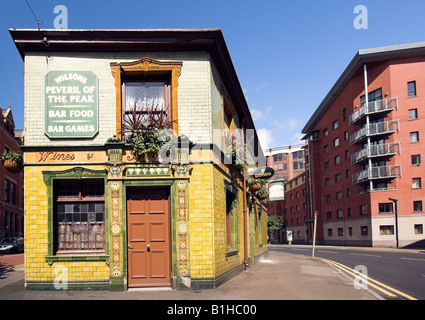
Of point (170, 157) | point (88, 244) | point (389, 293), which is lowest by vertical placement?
point (389, 293)

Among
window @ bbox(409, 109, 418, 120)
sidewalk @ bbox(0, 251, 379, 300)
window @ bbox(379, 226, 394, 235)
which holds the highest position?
window @ bbox(409, 109, 418, 120)

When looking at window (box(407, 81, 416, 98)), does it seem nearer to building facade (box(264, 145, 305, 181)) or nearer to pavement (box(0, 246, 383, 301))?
pavement (box(0, 246, 383, 301))

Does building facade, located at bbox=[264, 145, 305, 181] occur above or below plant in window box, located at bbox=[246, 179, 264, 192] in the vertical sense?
above

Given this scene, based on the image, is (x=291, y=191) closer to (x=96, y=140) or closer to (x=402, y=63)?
(x=402, y=63)

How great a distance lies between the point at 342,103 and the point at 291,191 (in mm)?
35059

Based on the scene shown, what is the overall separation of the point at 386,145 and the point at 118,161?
4349 centimetres

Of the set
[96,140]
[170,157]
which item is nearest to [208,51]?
[170,157]

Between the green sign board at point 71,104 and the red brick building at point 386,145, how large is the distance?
4079 centimetres

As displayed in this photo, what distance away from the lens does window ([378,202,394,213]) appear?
4859 centimetres

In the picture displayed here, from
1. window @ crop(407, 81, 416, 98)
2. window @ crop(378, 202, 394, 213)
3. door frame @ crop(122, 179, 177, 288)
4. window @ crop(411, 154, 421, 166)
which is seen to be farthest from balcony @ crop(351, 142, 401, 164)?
door frame @ crop(122, 179, 177, 288)

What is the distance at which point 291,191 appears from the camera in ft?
297

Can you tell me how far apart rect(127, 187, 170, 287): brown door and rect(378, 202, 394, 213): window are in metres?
43.4

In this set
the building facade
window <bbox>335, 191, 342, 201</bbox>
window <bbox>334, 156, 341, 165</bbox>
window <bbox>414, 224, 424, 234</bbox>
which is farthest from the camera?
the building facade

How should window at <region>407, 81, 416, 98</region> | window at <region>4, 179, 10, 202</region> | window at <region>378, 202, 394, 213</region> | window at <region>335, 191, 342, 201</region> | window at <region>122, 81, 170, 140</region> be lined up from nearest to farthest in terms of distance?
window at <region>122, 81, 170, 140</region>
window at <region>407, 81, 416, 98</region>
window at <region>378, 202, 394, 213</region>
window at <region>4, 179, 10, 202</region>
window at <region>335, 191, 342, 201</region>
